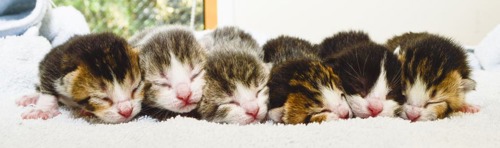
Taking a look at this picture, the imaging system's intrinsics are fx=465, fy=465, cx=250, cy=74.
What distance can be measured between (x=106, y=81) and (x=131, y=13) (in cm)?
227

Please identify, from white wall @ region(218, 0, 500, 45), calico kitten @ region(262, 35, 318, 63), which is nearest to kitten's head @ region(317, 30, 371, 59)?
calico kitten @ region(262, 35, 318, 63)

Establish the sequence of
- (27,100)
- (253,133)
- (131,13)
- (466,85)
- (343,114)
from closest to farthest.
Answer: (253,133)
(343,114)
(466,85)
(27,100)
(131,13)

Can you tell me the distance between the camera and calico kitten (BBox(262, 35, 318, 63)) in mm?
1615

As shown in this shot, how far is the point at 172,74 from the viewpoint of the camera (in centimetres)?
140

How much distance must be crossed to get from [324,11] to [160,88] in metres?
2.20

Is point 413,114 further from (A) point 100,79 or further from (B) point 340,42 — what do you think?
(A) point 100,79

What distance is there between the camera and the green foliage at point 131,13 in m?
3.38

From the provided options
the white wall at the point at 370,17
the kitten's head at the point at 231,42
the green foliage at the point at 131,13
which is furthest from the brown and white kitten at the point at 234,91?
the green foliage at the point at 131,13

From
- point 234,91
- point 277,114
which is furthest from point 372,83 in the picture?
point 234,91

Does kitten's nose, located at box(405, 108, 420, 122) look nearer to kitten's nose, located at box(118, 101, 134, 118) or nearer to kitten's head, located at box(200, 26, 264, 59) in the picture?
kitten's head, located at box(200, 26, 264, 59)

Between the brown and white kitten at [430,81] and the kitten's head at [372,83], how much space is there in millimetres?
32

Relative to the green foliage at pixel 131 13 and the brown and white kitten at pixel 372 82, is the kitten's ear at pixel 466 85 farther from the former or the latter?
the green foliage at pixel 131 13

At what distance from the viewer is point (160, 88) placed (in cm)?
139

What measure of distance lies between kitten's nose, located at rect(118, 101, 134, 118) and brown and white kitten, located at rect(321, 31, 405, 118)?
0.61 metres
